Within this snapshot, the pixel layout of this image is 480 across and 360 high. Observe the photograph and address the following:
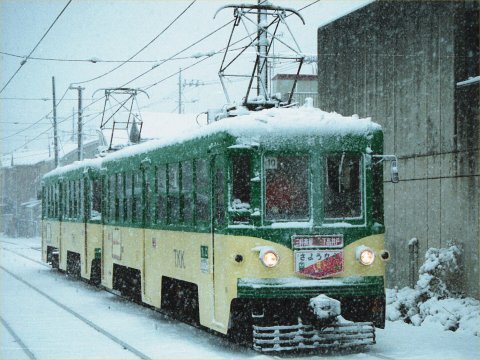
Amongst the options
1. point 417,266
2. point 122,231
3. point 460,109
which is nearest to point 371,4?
point 460,109

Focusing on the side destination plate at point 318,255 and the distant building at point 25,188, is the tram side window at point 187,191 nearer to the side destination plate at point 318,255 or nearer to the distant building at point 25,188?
the side destination plate at point 318,255

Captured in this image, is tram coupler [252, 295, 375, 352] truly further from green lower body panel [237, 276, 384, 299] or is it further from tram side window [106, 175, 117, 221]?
tram side window [106, 175, 117, 221]

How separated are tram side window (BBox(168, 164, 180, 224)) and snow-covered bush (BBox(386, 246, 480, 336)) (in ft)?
12.7

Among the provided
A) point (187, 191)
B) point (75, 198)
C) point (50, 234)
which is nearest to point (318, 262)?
Answer: point (187, 191)

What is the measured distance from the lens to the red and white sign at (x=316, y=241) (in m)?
9.88

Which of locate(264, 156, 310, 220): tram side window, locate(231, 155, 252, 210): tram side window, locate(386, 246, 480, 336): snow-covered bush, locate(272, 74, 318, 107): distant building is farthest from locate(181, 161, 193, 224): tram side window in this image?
locate(272, 74, 318, 107): distant building

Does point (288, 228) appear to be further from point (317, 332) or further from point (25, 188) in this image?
point (25, 188)

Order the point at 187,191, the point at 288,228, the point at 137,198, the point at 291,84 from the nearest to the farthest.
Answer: the point at 288,228, the point at 187,191, the point at 137,198, the point at 291,84

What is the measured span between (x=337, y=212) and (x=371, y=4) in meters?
7.42

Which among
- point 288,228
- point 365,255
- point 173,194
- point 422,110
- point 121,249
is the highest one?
point 422,110

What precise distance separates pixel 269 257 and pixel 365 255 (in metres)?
1.23

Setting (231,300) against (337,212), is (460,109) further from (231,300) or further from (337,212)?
(231,300)

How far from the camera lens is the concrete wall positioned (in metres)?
13.3

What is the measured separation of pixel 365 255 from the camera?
399 inches
